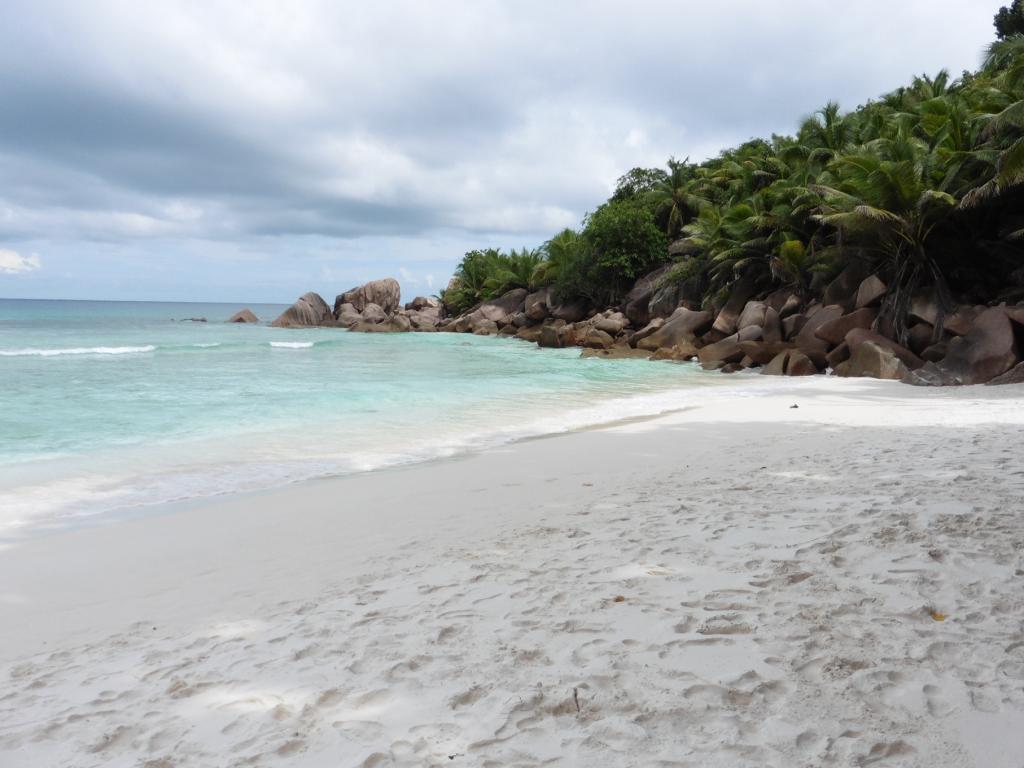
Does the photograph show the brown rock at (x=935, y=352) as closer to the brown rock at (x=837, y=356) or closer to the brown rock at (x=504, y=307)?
the brown rock at (x=837, y=356)

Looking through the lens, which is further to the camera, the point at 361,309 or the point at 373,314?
the point at 361,309

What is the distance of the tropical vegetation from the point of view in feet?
62.3

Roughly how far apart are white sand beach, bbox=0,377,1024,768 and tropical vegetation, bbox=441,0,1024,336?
15.8 metres

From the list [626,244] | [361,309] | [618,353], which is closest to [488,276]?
[361,309]

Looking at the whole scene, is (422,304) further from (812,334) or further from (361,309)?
(812,334)

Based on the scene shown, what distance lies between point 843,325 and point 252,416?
16544 millimetres

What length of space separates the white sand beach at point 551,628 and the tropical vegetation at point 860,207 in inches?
623

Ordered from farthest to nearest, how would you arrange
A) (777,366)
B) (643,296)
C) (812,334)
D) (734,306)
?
(643,296), (734,306), (812,334), (777,366)

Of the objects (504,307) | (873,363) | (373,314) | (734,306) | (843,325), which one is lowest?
(873,363)

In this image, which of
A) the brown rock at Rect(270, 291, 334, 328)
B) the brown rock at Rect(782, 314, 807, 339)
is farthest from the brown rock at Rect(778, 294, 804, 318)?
the brown rock at Rect(270, 291, 334, 328)

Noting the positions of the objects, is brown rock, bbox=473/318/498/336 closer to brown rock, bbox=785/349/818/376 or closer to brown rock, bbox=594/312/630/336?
brown rock, bbox=594/312/630/336

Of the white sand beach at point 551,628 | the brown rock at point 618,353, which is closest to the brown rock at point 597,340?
the brown rock at point 618,353

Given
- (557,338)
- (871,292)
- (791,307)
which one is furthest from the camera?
(557,338)

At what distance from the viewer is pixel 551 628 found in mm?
3225
